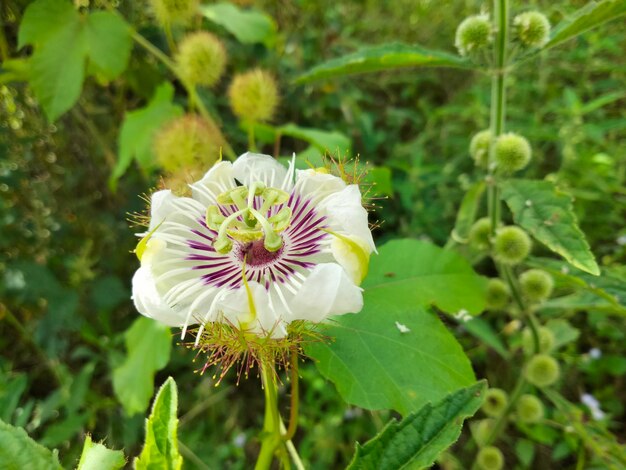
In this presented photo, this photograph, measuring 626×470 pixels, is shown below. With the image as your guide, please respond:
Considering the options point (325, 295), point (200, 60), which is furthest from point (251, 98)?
point (325, 295)

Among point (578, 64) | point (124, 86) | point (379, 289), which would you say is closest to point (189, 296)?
point (379, 289)

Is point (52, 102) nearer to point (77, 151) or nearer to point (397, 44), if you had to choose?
point (77, 151)

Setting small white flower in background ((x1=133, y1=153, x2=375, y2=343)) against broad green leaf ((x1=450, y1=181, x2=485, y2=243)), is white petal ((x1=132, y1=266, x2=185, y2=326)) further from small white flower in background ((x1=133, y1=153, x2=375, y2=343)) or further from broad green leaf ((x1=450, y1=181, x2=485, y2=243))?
broad green leaf ((x1=450, y1=181, x2=485, y2=243))

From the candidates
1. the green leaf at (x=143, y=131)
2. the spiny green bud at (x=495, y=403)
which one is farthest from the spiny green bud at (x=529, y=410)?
the green leaf at (x=143, y=131)

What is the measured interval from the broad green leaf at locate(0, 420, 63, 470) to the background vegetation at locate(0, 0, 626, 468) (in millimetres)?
979

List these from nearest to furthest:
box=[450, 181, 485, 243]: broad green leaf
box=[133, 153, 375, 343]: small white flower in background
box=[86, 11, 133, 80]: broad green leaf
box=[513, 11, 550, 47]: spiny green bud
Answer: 1. box=[133, 153, 375, 343]: small white flower in background
2. box=[513, 11, 550, 47]: spiny green bud
3. box=[450, 181, 485, 243]: broad green leaf
4. box=[86, 11, 133, 80]: broad green leaf

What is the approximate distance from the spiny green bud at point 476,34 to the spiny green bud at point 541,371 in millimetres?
750

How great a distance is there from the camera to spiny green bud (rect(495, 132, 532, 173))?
1.06 m

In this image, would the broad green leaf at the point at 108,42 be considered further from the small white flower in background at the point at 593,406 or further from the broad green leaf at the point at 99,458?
the small white flower in background at the point at 593,406

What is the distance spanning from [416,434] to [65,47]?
143cm

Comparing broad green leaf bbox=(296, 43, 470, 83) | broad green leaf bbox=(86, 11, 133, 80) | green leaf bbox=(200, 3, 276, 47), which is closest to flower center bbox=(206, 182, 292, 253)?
broad green leaf bbox=(296, 43, 470, 83)

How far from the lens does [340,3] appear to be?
105 inches

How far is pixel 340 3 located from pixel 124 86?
4.23 ft

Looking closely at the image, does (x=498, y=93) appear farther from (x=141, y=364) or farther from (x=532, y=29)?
(x=141, y=364)
